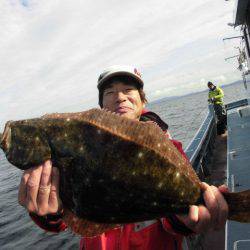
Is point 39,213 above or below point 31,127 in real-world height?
below

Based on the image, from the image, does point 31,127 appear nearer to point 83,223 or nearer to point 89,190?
point 89,190

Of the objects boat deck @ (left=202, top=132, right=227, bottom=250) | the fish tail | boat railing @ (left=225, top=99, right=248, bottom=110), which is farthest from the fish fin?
boat railing @ (left=225, top=99, right=248, bottom=110)

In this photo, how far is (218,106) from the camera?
21.5 m

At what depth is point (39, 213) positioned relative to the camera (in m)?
2.79

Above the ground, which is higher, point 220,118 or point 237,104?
point 220,118

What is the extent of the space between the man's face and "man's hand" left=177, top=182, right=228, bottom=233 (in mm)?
1562

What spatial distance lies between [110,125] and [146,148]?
0.33m

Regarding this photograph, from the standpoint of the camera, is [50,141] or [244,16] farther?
[244,16]

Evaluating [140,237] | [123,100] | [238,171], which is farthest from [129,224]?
[238,171]

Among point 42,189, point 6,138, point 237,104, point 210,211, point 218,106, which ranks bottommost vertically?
point 237,104

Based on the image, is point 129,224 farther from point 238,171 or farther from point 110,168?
point 238,171

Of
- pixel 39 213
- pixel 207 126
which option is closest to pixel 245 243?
pixel 39 213

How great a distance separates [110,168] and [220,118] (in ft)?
65.0

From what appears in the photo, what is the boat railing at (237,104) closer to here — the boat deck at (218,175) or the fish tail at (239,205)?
the boat deck at (218,175)
